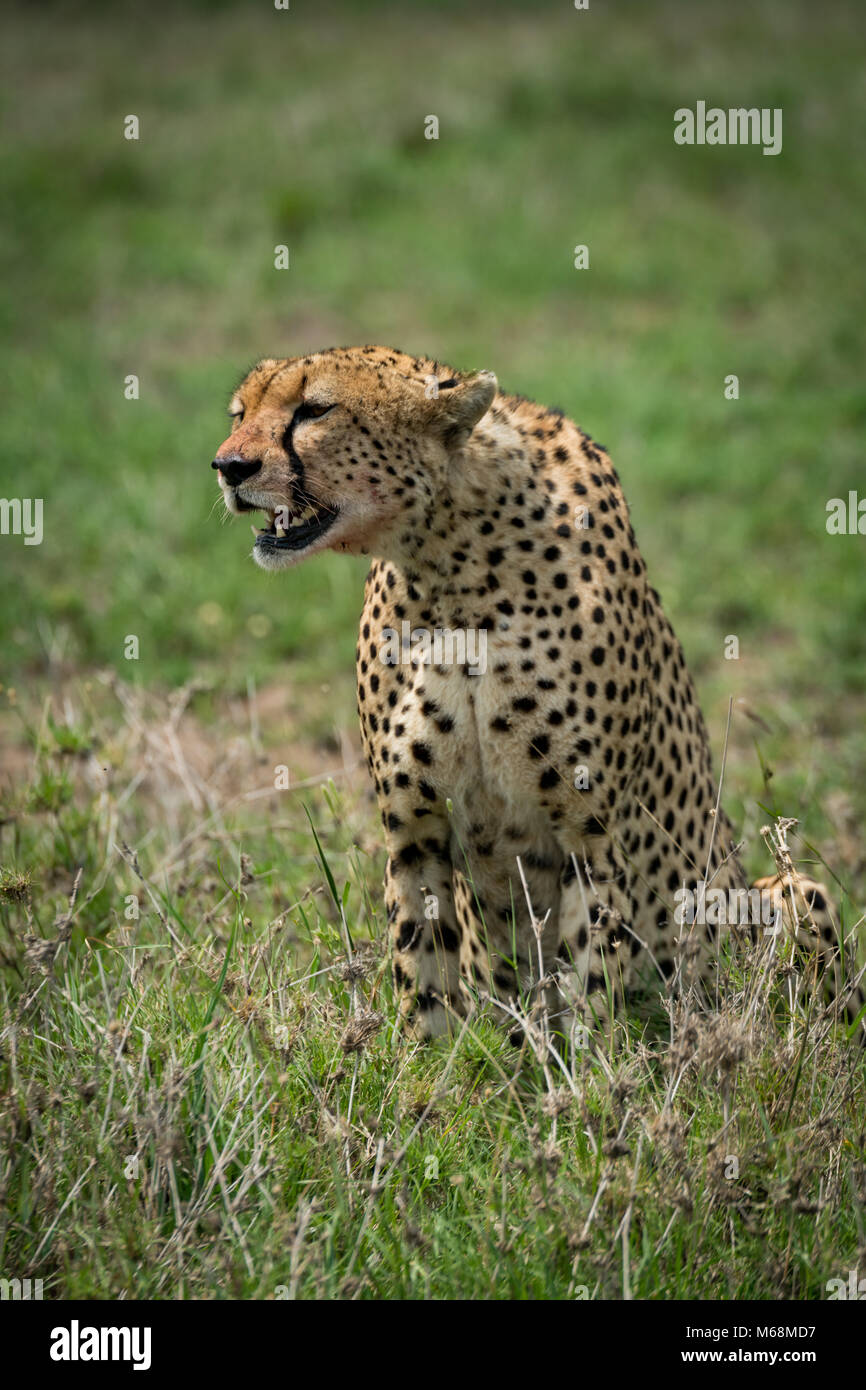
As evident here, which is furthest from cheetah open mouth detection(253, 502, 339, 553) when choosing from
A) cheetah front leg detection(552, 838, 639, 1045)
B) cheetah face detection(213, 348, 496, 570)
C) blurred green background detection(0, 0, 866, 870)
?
blurred green background detection(0, 0, 866, 870)

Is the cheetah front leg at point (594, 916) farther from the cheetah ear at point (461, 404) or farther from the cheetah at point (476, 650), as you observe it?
the cheetah ear at point (461, 404)

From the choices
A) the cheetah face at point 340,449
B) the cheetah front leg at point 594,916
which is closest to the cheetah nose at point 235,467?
the cheetah face at point 340,449

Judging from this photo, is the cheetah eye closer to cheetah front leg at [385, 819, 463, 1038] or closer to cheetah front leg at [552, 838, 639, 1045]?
cheetah front leg at [385, 819, 463, 1038]

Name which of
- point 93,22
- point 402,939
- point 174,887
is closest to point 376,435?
point 402,939

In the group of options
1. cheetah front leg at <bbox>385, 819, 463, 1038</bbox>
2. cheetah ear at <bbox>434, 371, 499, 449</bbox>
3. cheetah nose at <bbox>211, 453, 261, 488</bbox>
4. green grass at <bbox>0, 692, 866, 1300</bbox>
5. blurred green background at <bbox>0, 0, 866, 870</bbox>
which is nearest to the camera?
green grass at <bbox>0, 692, 866, 1300</bbox>

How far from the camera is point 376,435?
2775mm

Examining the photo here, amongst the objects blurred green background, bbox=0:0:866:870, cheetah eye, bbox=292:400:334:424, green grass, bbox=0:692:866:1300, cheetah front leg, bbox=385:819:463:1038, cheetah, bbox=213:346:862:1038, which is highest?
blurred green background, bbox=0:0:866:870

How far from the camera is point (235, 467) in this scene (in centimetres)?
270

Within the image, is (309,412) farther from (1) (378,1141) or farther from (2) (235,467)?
(1) (378,1141)

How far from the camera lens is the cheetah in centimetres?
277

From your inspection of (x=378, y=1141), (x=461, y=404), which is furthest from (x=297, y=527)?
(x=378, y=1141)

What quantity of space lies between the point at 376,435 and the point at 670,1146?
53.0 inches

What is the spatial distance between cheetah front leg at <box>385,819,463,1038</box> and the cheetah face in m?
0.60

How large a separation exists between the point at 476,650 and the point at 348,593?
3216mm
